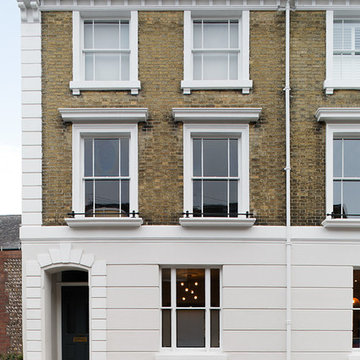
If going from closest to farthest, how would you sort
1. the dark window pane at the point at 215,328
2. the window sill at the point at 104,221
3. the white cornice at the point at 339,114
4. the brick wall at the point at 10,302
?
the window sill at the point at 104,221, the white cornice at the point at 339,114, the dark window pane at the point at 215,328, the brick wall at the point at 10,302

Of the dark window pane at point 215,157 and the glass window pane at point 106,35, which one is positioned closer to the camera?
the dark window pane at point 215,157

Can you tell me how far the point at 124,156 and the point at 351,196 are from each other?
514 centimetres

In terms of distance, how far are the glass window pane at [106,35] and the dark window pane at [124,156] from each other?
2180mm

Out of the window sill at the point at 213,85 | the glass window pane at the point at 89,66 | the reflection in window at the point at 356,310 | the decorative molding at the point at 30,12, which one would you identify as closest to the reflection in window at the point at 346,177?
the reflection in window at the point at 356,310

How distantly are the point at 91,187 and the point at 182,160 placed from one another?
2.11 meters

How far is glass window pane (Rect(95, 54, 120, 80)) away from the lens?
305 inches

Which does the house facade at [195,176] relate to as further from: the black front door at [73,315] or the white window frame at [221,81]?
the black front door at [73,315]

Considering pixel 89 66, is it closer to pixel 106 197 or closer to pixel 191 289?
pixel 106 197

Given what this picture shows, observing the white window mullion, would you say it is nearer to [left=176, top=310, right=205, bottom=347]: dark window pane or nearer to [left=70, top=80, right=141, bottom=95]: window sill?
[left=176, top=310, right=205, bottom=347]: dark window pane

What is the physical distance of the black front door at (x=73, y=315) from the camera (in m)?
8.05

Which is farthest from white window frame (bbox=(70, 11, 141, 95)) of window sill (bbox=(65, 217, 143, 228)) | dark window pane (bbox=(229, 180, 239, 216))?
dark window pane (bbox=(229, 180, 239, 216))

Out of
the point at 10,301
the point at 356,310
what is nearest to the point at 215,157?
the point at 356,310

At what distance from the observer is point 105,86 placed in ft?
24.5

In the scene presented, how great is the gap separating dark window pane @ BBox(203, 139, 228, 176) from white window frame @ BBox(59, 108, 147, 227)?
153 centimetres
